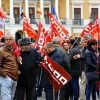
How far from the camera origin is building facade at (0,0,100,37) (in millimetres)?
49969

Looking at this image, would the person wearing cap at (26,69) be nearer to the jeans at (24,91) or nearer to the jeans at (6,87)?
the jeans at (24,91)

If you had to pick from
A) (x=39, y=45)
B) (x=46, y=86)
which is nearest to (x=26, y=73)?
(x=46, y=86)

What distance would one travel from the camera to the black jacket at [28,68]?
8633 mm

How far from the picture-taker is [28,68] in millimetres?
8648

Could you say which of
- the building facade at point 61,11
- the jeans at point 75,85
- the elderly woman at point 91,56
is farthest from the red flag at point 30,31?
the building facade at point 61,11

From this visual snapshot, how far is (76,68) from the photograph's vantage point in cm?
1057

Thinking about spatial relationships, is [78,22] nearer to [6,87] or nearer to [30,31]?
[30,31]

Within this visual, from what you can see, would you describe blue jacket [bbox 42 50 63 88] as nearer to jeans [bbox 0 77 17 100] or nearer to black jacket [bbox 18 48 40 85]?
black jacket [bbox 18 48 40 85]

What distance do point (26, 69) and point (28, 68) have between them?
0.04m

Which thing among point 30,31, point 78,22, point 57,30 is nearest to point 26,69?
point 57,30

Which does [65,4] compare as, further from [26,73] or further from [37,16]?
[26,73]

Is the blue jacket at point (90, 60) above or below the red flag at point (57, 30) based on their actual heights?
below

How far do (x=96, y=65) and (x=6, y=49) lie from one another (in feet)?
7.49

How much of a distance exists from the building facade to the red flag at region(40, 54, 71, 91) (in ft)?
133
